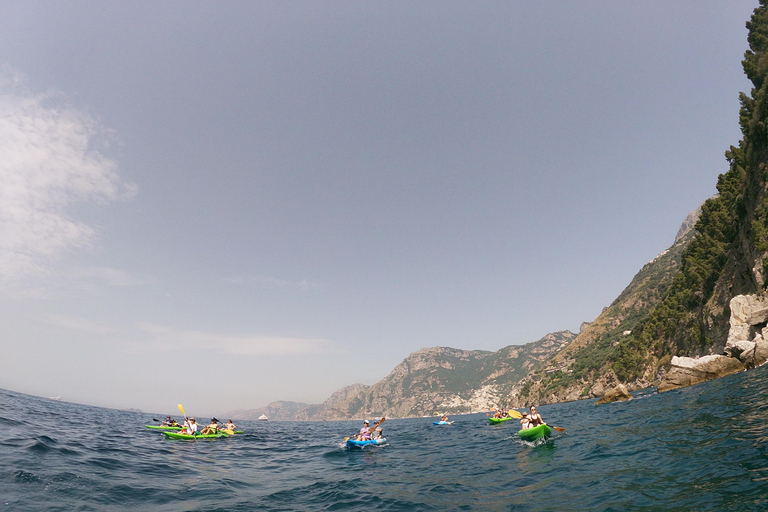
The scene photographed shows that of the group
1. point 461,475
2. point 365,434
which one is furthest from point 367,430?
point 461,475

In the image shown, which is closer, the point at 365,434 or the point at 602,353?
the point at 365,434

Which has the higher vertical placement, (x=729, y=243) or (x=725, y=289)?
(x=729, y=243)

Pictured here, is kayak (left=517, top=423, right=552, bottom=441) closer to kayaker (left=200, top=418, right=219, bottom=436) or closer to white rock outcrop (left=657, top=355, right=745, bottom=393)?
kayaker (left=200, top=418, right=219, bottom=436)

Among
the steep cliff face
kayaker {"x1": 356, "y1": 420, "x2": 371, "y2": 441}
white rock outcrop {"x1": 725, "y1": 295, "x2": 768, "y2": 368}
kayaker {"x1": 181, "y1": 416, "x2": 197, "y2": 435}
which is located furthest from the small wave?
the steep cliff face

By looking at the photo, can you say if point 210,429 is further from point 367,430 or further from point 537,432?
point 537,432

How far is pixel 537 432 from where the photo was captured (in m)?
21.7

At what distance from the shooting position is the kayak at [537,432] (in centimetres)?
2155

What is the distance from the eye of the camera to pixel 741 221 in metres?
52.6

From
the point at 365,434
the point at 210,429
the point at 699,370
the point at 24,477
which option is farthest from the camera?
the point at 699,370

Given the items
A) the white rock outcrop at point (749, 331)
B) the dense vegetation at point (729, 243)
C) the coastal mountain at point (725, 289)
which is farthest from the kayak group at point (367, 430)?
the dense vegetation at point (729, 243)

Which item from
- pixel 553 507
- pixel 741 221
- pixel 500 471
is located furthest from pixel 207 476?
→ pixel 741 221

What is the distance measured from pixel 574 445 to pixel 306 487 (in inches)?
601

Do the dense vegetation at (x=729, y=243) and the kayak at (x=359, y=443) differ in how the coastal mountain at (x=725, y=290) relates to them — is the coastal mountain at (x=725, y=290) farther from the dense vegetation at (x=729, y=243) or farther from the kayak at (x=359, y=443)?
the kayak at (x=359, y=443)

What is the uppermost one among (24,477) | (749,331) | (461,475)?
(749,331)
